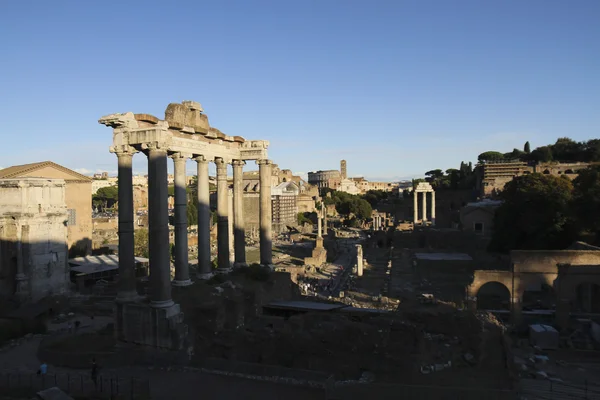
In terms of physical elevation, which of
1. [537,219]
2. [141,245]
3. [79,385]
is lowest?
[141,245]

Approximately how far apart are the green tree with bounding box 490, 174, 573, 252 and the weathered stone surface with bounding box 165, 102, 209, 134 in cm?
2635

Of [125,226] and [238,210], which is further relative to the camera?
[238,210]

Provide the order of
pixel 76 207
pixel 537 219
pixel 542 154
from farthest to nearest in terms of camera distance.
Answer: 1. pixel 542 154
2. pixel 76 207
3. pixel 537 219

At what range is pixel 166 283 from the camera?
13.7 metres

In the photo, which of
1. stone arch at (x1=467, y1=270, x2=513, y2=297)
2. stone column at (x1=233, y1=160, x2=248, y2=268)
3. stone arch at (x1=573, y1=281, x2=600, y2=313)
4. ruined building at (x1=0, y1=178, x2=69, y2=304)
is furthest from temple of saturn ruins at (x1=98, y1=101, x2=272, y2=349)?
stone arch at (x1=573, y1=281, x2=600, y2=313)

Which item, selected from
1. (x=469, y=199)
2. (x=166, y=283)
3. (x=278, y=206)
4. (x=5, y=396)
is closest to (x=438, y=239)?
(x=469, y=199)

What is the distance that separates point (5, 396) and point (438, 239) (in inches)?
1930

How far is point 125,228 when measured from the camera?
47.5 feet

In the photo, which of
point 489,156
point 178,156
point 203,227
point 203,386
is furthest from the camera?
point 489,156

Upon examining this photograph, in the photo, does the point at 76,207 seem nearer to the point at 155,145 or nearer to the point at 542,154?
the point at 155,145

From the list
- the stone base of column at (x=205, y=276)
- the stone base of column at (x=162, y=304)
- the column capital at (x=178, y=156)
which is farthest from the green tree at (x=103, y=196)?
the stone base of column at (x=162, y=304)

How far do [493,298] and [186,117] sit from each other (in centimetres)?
2149

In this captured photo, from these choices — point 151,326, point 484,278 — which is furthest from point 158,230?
point 484,278

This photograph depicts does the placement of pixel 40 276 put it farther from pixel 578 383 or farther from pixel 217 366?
pixel 578 383
